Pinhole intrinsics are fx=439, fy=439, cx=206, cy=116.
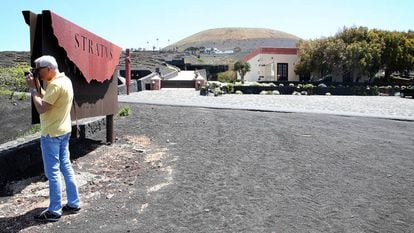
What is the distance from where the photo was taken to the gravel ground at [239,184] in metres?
4.25

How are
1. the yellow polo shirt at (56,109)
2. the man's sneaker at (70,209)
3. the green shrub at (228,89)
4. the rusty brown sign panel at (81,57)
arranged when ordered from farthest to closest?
the green shrub at (228,89) → the rusty brown sign panel at (81,57) → the man's sneaker at (70,209) → the yellow polo shirt at (56,109)

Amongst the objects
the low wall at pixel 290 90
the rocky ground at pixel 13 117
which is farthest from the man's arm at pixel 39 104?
the low wall at pixel 290 90

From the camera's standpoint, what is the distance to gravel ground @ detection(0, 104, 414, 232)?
425 cm

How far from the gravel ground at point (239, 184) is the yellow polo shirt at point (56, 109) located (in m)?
0.90

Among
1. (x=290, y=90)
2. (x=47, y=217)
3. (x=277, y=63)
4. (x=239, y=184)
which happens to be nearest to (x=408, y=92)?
(x=290, y=90)

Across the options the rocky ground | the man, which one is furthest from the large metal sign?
the rocky ground

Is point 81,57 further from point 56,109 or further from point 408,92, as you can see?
point 408,92

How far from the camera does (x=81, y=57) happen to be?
6.14 meters

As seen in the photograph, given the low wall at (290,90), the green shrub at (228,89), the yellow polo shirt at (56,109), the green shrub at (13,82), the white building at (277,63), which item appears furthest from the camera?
the white building at (277,63)

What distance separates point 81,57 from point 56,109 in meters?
1.91

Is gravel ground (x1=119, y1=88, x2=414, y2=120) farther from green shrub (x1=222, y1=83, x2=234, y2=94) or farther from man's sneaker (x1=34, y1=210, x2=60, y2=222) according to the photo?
man's sneaker (x1=34, y1=210, x2=60, y2=222)

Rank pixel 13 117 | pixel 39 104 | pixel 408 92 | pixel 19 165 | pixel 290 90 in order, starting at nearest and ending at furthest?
pixel 39 104, pixel 19 165, pixel 13 117, pixel 408 92, pixel 290 90

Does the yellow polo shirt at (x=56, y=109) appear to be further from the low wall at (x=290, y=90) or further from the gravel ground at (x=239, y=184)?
the low wall at (x=290, y=90)

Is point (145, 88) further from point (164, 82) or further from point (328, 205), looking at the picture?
point (328, 205)
